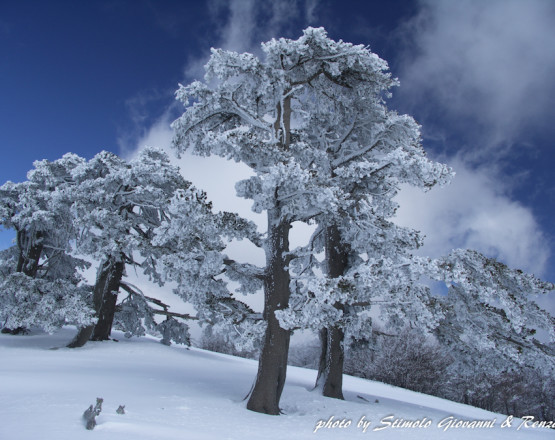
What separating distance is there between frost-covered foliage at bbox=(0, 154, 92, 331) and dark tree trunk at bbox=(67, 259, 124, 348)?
30.3 inches

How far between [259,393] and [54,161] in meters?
19.6

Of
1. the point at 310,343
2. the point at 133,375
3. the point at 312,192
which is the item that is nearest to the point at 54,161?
the point at 133,375

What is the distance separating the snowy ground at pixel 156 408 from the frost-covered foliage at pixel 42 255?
1.86 meters

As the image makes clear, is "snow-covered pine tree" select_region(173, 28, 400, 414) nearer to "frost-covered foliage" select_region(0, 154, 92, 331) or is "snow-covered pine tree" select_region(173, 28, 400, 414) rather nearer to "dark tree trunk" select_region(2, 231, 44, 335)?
"frost-covered foliage" select_region(0, 154, 92, 331)

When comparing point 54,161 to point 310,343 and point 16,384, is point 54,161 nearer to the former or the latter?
point 16,384

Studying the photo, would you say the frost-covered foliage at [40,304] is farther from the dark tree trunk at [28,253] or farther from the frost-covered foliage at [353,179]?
the frost-covered foliage at [353,179]

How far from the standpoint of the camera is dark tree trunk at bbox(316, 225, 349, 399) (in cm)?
1349

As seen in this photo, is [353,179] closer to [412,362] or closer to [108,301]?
[108,301]

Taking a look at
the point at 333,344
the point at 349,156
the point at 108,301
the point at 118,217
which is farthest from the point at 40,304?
the point at 349,156

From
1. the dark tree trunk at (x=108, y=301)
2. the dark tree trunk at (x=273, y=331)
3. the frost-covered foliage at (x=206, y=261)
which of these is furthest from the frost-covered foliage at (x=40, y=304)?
the dark tree trunk at (x=273, y=331)

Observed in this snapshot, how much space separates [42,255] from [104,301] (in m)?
9.34

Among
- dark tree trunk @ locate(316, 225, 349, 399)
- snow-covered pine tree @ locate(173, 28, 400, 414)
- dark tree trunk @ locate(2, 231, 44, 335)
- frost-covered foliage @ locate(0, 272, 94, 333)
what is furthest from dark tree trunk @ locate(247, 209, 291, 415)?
dark tree trunk @ locate(2, 231, 44, 335)

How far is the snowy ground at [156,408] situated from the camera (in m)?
6.27

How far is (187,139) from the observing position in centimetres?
1296
